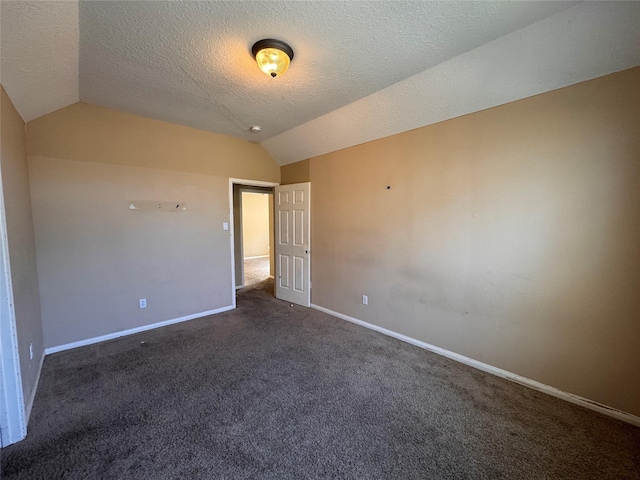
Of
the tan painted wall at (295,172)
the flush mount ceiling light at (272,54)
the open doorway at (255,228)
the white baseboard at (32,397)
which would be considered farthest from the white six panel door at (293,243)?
the open doorway at (255,228)

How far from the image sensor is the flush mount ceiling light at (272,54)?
1.73 m

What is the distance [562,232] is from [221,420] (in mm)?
2957

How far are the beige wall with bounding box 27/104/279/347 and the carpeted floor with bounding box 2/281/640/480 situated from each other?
54 cm

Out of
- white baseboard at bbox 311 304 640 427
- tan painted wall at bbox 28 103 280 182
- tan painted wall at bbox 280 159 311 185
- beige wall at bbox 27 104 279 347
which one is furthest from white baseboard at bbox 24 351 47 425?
tan painted wall at bbox 280 159 311 185

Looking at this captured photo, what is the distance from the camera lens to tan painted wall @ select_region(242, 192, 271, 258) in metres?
8.73

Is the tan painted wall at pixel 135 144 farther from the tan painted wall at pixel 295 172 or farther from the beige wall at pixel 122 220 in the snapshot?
the tan painted wall at pixel 295 172

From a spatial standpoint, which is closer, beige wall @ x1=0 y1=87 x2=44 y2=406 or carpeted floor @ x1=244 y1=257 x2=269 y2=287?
beige wall @ x1=0 y1=87 x2=44 y2=406

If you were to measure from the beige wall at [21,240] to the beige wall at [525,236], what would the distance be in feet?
10.6

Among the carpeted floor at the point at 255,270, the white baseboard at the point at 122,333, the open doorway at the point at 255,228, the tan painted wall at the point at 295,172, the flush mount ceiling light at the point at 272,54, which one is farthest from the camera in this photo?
the open doorway at the point at 255,228

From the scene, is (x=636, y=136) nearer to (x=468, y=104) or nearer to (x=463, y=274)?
(x=468, y=104)

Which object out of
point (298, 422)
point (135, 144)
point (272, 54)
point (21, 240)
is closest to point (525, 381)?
point (298, 422)

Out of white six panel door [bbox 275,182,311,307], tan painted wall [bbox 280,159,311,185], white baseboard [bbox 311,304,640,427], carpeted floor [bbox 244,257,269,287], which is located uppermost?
tan painted wall [bbox 280,159,311,185]

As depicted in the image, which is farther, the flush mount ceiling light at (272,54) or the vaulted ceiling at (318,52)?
the flush mount ceiling light at (272,54)

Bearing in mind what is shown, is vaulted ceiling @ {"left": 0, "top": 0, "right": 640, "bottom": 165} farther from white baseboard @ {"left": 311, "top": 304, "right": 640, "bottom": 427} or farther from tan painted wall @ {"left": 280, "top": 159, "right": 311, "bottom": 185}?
white baseboard @ {"left": 311, "top": 304, "right": 640, "bottom": 427}
